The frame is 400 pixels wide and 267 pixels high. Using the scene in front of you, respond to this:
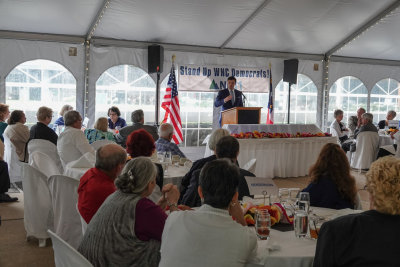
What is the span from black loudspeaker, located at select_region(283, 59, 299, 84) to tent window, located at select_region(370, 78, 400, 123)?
3254 millimetres

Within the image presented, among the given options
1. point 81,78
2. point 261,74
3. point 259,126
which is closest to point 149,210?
point 259,126

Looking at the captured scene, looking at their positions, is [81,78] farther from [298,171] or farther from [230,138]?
[230,138]

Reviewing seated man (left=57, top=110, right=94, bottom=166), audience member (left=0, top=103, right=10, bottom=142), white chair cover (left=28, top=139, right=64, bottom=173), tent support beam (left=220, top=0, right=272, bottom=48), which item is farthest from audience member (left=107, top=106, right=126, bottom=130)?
tent support beam (left=220, top=0, right=272, bottom=48)

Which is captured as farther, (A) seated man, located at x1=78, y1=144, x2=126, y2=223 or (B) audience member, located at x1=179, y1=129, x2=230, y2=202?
(B) audience member, located at x1=179, y1=129, x2=230, y2=202

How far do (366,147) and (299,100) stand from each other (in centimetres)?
315

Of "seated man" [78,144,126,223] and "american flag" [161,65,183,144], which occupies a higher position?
"american flag" [161,65,183,144]

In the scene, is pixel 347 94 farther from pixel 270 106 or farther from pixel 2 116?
pixel 2 116

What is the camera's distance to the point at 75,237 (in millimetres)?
4168

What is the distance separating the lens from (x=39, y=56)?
8742mm

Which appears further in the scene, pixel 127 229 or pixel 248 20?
pixel 248 20

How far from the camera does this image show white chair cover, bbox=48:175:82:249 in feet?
13.0

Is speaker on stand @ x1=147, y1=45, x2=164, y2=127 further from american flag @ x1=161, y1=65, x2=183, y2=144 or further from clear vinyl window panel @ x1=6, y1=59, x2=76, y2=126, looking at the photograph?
clear vinyl window panel @ x1=6, y1=59, x2=76, y2=126

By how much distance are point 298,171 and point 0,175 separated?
17.9ft

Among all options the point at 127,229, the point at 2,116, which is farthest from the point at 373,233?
the point at 2,116
